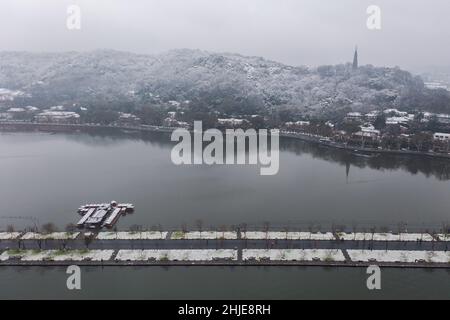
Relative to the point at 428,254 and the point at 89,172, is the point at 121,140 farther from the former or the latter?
the point at 428,254

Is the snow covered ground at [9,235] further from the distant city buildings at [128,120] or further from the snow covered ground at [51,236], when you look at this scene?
the distant city buildings at [128,120]

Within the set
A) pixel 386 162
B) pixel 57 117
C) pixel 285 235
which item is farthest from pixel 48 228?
pixel 57 117

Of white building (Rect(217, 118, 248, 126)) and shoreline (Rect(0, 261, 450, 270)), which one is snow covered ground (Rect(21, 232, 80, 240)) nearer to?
shoreline (Rect(0, 261, 450, 270))

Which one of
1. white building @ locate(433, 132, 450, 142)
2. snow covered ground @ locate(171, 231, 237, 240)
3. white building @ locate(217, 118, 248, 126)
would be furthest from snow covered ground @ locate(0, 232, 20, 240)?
white building @ locate(433, 132, 450, 142)

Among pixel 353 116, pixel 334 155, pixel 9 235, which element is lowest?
pixel 9 235

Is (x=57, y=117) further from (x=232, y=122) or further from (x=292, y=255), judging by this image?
(x=292, y=255)

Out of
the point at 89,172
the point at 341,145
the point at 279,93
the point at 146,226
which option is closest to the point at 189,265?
the point at 146,226
